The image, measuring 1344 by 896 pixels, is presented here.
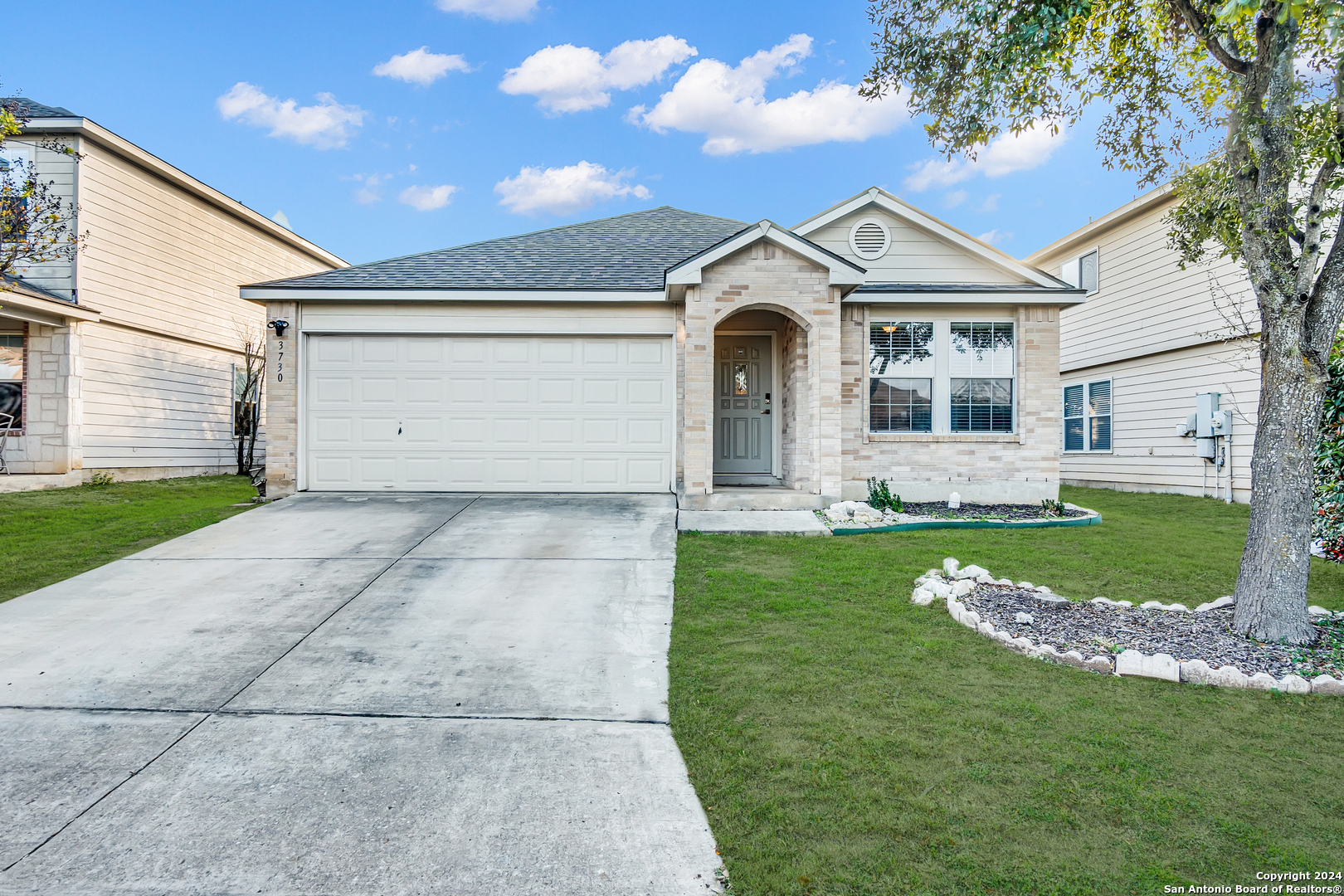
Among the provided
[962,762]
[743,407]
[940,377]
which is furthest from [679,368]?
[962,762]

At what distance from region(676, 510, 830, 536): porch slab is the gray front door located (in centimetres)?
249

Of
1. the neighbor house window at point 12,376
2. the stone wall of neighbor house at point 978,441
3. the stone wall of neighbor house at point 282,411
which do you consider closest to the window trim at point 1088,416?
the stone wall of neighbor house at point 978,441

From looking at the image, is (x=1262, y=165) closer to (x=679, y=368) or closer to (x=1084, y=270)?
(x=679, y=368)

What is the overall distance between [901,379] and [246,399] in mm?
14172

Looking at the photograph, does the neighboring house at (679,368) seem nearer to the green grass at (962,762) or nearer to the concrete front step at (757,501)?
the concrete front step at (757,501)

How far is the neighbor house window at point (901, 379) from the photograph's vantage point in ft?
34.4

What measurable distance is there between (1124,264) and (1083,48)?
11.1 metres

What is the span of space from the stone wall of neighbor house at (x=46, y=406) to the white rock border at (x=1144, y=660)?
13855mm

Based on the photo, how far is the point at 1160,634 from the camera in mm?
4461

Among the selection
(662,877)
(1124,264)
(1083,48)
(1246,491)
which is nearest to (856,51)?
(1083,48)

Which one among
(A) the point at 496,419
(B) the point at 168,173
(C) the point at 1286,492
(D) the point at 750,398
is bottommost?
(C) the point at 1286,492

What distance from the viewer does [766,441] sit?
11.3 m

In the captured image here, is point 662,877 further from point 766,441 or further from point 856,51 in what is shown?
point 766,441

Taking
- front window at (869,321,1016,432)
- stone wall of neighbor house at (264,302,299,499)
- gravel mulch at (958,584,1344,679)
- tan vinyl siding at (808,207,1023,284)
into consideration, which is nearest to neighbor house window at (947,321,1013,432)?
front window at (869,321,1016,432)
